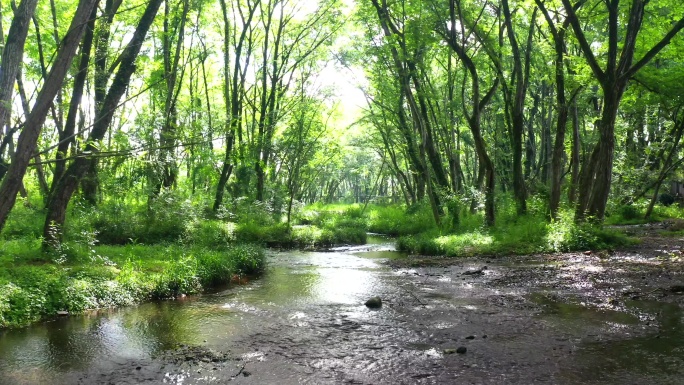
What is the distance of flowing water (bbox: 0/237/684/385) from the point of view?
5.41m

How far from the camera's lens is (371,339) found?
685 centimetres

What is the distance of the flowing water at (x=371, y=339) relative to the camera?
541 centimetres

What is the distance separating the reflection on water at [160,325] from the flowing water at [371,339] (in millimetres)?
27

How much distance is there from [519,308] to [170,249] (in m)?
9.68

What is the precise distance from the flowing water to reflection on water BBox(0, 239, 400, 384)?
3 centimetres

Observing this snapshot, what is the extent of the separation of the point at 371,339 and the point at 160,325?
3.56 meters

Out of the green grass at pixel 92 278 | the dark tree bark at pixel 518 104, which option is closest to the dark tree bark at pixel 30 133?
the green grass at pixel 92 278

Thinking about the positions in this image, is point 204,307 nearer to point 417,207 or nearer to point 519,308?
point 519,308

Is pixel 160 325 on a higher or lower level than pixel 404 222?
lower

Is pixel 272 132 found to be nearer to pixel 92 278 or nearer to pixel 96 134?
pixel 96 134

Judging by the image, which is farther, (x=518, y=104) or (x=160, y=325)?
(x=518, y=104)

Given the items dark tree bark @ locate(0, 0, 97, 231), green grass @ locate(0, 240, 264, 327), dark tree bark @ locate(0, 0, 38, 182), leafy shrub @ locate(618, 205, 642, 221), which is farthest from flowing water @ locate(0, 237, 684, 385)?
leafy shrub @ locate(618, 205, 642, 221)

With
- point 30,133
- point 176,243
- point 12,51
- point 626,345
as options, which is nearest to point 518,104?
point 626,345

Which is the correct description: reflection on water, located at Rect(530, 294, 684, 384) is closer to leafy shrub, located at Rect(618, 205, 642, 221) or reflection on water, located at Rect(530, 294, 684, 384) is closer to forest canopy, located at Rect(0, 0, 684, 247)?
forest canopy, located at Rect(0, 0, 684, 247)
